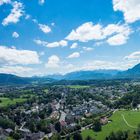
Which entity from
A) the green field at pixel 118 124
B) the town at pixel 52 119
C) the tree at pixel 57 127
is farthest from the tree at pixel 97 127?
the tree at pixel 57 127

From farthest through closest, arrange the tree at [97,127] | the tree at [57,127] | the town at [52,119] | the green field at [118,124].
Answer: the tree at [57,127] → the tree at [97,127] → the town at [52,119] → the green field at [118,124]

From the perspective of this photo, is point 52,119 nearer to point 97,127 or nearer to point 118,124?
point 97,127

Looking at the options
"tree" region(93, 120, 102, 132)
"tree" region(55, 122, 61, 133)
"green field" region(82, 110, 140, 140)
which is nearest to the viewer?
"green field" region(82, 110, 140, 140)

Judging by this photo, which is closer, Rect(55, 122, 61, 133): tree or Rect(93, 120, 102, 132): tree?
Rect(93, 120, 102, 132): tree

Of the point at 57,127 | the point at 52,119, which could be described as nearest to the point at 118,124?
the point at 57,127

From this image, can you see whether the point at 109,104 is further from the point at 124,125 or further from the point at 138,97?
the point at 124,125

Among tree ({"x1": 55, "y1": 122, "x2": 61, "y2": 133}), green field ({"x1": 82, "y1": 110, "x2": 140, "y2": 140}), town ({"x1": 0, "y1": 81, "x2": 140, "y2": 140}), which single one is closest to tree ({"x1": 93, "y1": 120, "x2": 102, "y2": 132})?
town ({"x1": 0, "y1": 81, "x2": 140, "y2": 140})

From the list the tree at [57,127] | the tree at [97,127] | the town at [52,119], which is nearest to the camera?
the town at [52,119]

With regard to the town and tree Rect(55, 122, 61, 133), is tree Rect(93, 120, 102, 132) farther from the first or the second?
tree Rect(55, 122, 61, 133)

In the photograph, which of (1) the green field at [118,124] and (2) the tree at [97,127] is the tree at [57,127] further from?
(2) the tree at [97,127]
